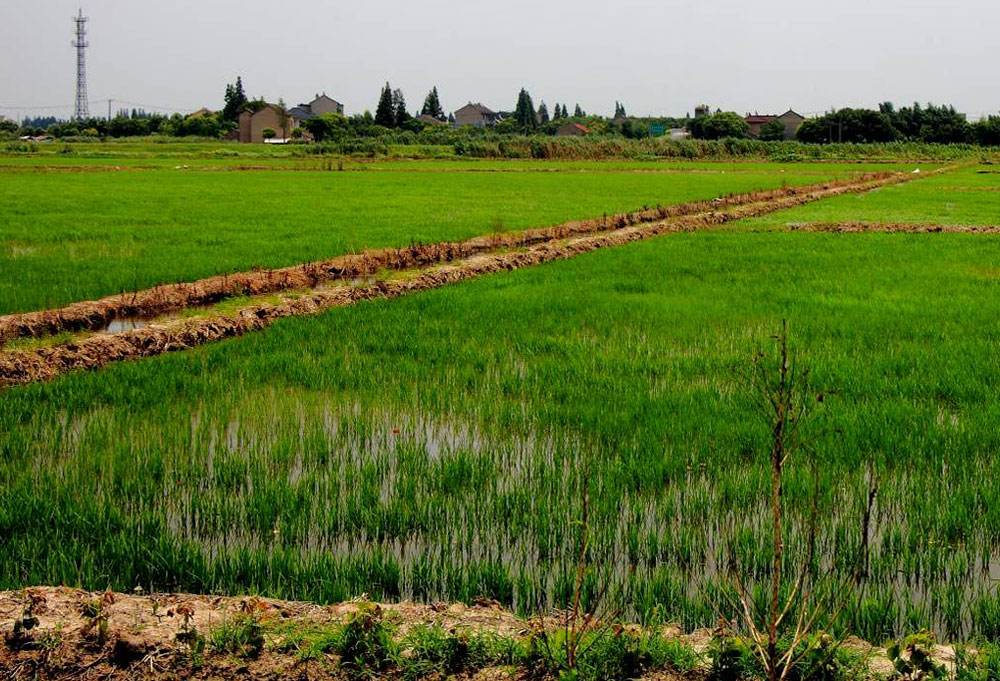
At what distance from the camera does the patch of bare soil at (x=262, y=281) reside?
8977 millimetres

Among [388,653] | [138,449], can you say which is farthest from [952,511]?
[138,449]

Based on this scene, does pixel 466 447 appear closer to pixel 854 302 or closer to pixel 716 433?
pixel 716 433

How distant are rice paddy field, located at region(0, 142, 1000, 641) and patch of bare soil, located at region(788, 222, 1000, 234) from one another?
25.0ft

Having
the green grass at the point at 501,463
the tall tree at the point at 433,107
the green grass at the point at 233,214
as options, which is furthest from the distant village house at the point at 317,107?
the green grass at the point at 501,463

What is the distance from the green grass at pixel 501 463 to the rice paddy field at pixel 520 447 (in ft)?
0.06

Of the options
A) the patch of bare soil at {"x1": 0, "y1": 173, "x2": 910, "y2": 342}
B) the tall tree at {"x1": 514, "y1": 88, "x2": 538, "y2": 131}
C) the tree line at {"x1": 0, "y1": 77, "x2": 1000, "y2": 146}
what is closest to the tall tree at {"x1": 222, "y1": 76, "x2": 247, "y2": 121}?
the tree line at {"x1": 0, "y1": 77, "x2": 1000, "y2": 146}

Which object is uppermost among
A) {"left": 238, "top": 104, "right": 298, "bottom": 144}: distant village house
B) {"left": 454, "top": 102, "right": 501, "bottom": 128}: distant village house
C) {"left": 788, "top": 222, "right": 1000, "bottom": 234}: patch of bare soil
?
{"left": 454, "top": 102, "right": 501, "bottom": 128}: distant village house

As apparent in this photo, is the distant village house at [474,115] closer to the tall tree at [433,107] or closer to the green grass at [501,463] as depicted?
the tall tree at [433,107]

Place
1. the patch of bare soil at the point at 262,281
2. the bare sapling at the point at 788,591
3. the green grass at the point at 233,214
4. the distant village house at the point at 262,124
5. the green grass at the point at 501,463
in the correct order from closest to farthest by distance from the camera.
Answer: the bare sapling at the point at 788,591, the green grass at the point at 501,463, the patch of bare soil at the point at 262,281, the green grass at the point at 233,214, the distant village house at the point at 262,124

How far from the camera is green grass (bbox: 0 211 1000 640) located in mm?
3822

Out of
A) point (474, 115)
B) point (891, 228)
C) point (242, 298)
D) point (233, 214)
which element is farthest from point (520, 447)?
point (474, 115)

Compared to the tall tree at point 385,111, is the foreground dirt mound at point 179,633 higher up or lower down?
lower down

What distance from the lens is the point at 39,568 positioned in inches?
149

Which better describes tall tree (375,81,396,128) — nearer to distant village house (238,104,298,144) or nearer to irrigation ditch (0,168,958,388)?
distant village house (238,104,298,144)
